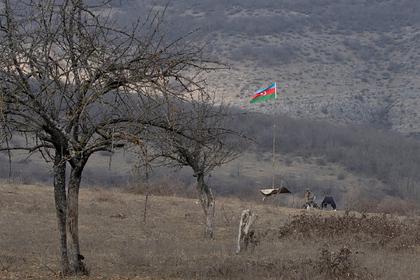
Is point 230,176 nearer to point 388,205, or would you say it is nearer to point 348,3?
point 388,205

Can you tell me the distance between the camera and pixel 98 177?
51.0 m

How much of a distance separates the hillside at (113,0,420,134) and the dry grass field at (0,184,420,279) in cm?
3518

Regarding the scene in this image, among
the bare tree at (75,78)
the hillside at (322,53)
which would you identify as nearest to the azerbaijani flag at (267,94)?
the bare tree at (75,78)

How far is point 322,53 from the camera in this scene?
9231cm

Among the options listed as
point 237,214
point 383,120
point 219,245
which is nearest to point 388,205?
point 237,214

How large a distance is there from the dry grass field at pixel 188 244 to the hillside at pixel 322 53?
115 ft

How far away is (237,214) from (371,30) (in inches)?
3142

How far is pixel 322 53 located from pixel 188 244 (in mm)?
75003

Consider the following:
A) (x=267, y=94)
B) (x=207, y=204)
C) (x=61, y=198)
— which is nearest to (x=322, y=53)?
(x=267, y=94)

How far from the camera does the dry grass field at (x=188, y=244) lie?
13.6 m

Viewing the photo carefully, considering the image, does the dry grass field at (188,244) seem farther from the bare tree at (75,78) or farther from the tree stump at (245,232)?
the bare tree at (75,78)

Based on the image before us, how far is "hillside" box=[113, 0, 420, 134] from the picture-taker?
76.3 meters

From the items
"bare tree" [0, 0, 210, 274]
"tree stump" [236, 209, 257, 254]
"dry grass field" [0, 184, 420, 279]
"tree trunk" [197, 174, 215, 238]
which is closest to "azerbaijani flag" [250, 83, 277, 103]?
"tree trunk" [197, 174, 215, 238]

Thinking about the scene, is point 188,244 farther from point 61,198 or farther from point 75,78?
point 75,78
